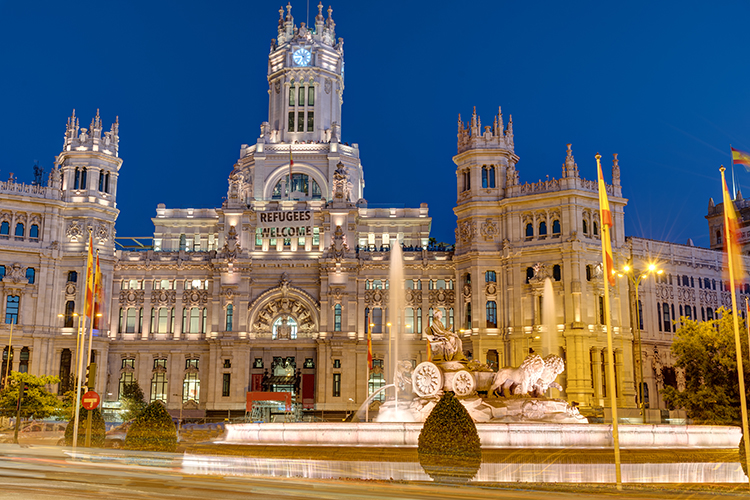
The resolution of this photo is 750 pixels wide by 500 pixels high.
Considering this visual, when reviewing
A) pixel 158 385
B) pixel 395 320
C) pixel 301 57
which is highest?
pixel 301 57

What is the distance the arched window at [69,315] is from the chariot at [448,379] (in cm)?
5577

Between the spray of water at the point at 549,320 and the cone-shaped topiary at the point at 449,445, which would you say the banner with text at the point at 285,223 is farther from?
the cone-shaped topiary at the point at 449,445

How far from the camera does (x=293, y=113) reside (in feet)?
355

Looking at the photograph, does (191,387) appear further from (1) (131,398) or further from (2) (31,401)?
(2) (31,401)

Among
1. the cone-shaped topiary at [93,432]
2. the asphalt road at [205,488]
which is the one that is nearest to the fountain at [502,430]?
the asphalt road at [205,488]

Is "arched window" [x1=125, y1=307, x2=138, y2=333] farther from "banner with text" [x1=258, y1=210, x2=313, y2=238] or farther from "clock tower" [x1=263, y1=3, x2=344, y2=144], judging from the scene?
"clock tower" [x1=263, y1=3, x2=344, y2=144]

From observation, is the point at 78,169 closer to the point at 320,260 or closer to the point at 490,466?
the point at 320,260

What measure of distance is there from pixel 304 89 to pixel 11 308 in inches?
1891

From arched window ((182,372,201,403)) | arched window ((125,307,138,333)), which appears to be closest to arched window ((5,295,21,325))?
arched window ((125,307,138,333))

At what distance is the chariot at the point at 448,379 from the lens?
3938cm

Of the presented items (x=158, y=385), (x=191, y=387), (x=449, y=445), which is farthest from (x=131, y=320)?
(x=449, y=445)

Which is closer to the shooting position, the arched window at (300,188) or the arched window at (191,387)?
the arched window at (191,387)

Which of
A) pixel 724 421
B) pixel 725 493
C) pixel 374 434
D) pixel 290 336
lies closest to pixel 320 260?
pixel 290 336

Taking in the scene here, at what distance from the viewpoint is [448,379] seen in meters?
39.6
